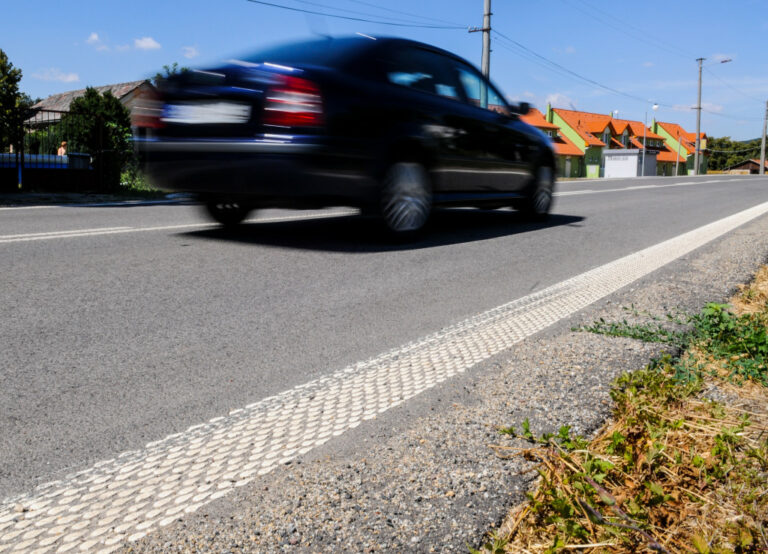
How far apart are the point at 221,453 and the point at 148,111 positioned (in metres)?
4.47

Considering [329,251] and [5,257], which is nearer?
[5,257]

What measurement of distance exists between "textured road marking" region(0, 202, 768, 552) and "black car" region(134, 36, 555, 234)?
2411 mm

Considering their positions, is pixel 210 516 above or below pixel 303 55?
below

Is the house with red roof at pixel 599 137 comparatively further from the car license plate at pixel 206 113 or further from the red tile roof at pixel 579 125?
the car license plate at pixel 206 113

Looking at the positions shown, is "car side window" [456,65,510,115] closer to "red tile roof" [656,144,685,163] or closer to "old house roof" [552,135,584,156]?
"old house roof" [552,135,584,156]

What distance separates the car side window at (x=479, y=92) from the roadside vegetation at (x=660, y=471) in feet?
15.7

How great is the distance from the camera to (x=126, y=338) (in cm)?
288

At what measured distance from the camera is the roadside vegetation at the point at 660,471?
1.39 m

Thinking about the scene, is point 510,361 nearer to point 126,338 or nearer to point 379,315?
point 379,315

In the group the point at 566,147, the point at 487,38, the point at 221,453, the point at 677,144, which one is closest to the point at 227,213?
the point at 221,453

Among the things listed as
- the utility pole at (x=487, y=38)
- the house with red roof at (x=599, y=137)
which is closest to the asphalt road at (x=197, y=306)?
the utility pole at (x=487, y=38)

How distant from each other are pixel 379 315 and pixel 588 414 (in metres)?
1.60

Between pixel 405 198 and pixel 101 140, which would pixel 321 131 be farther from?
pixel 101 140

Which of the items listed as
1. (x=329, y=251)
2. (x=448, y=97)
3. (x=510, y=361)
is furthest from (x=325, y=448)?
(x=448, y=97)
